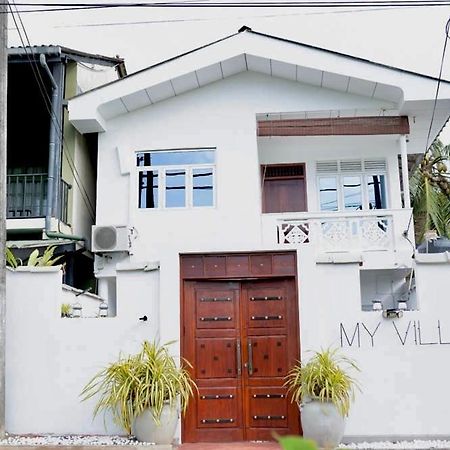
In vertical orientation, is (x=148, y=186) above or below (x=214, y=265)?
above

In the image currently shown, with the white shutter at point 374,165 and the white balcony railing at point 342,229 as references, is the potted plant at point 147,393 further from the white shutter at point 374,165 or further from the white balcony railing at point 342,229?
the white shutter at point 374,165

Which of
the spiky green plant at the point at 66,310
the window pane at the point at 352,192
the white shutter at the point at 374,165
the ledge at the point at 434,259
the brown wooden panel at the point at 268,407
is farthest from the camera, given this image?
the window pane at the point at 352,192

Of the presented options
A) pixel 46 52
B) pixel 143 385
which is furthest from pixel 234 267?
pixel 46 52

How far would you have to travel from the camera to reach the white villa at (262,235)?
26.1 feet

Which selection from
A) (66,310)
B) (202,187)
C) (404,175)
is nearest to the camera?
→ (66,310)

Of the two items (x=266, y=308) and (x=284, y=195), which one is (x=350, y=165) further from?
(x=266, y=308)

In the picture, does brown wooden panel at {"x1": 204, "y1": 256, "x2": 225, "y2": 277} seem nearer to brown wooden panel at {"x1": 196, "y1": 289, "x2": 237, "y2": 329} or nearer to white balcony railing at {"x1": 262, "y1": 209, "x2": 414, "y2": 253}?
brown wooden panel at {"x1": 196, "y1": 289, "x2": 237, "y2": 329}

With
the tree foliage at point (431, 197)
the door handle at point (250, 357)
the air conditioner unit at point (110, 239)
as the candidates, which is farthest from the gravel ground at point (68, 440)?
the tree foliage at point (431, 197)

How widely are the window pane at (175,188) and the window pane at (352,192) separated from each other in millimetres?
3455

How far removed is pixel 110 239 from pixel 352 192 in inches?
204

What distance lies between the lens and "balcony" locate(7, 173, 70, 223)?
1328 centimetres

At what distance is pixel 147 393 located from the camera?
23.7ft

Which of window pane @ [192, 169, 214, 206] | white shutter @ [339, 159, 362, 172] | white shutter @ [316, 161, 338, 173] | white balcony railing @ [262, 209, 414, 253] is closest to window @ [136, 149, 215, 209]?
window pane @ [192, 169, 214, 206]

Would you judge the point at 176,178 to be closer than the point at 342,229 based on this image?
No
